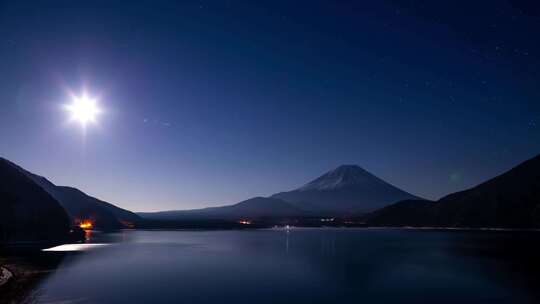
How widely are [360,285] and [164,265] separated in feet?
109

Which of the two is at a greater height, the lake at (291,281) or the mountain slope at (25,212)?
the mountain slope at (25,212)

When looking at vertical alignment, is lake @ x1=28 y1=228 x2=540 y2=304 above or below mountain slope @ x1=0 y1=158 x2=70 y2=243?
below

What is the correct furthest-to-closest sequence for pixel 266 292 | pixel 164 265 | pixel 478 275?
pixel 164 265 < pixel 478 275 < pixel 266 292

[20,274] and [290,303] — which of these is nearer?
[290,303]

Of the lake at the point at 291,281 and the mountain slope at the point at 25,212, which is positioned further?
the mountain slope at the point at 25,212

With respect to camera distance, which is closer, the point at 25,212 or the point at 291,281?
the point at 291,281

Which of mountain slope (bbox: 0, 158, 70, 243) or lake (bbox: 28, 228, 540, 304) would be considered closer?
lake (bbox: 28, 228, 540, 304)

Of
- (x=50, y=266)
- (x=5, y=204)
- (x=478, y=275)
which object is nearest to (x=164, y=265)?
(x=50, y=266)

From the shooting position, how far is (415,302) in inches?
1409

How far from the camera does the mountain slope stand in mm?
109250

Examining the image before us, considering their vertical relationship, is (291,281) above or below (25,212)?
below

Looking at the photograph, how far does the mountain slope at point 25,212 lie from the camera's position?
109250 millimetres

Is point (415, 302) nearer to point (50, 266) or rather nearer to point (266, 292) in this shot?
point (266, 292)

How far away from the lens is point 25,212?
117 metres
